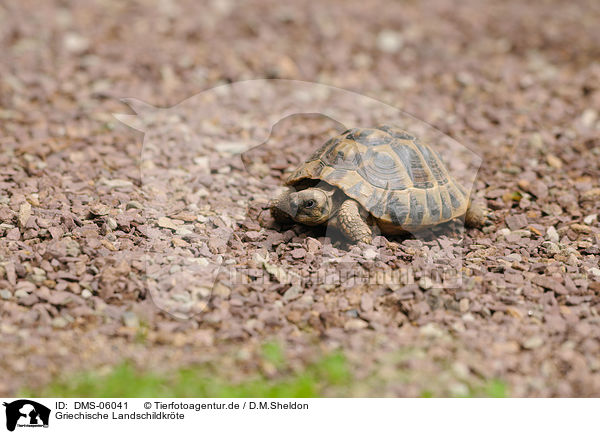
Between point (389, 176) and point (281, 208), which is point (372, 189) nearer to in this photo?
point (389, 176)

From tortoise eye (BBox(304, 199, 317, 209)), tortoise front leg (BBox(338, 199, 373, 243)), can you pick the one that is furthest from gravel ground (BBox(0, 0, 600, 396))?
tortoise eye (BBox(304, 199, 317, 209))

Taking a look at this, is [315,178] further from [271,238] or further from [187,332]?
[187,332]

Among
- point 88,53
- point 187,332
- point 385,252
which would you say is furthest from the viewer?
point 88,53

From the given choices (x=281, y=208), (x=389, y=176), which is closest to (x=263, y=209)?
(x=281, y=208)

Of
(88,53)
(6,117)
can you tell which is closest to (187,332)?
(6,117)

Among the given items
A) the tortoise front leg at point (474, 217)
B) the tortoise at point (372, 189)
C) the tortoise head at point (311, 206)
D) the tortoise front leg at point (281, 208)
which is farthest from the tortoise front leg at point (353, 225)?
the tortoise front leg at point (474, 217)

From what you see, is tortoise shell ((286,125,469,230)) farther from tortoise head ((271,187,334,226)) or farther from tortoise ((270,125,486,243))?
tortoise head ((271,187,334,226))

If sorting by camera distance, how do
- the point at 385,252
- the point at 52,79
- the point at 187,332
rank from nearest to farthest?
the point at 187,332 < the point at 385,252 < the point at 52,79
